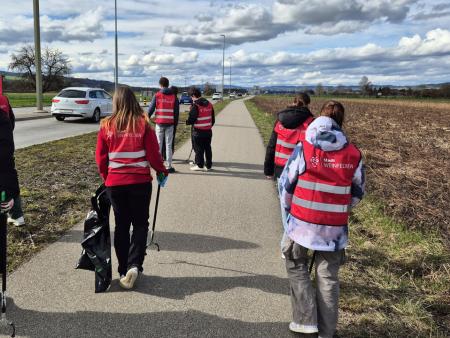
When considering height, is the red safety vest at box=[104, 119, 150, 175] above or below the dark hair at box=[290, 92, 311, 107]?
below

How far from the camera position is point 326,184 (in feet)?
10.3

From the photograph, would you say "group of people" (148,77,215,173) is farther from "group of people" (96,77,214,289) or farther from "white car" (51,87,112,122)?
"white car" (51,87,112,122)

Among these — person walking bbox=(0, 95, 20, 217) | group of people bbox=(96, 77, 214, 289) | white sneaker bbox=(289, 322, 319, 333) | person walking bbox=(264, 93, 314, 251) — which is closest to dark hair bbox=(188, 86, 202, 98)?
person walking bbox=(264, 93, 314, 251)

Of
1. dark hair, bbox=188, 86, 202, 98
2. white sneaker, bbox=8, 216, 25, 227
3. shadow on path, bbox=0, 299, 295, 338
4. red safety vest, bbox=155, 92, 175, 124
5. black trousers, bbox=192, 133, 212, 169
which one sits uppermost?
dark hair, bbox=188, 86, 202, 98

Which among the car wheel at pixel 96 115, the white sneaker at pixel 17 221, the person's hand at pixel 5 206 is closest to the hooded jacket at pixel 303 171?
the person's hand at pixel 5 206

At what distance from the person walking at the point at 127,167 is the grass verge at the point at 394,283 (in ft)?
6.37

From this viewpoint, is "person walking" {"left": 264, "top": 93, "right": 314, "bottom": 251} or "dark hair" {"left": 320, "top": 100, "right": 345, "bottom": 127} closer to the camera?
"dark hair" {"left": 320, "top": 100, "right": 345, "bottom": 127}

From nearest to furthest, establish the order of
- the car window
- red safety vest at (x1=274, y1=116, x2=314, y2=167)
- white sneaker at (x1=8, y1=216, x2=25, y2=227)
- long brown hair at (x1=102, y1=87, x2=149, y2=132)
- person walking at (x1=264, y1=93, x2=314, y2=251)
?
long brown hair at (x1=102, y1=87, x2=149, y2=132) → person walking at (x1=264, y1=93, x2=314, y2=251) → red safety vest at (x1=274, y1=116, x2=314, y2=167) → white sneaker at (x1=8, y1=216, x2=25, y2=227) → the car window

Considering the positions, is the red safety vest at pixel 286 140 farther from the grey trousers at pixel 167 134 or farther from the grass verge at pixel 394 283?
the grey trousers at pixel 167 134

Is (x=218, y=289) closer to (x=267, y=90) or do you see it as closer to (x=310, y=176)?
(x=310, y=176)

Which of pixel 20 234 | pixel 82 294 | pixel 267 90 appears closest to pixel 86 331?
pixel 82 294

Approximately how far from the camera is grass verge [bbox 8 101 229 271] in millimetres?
5156

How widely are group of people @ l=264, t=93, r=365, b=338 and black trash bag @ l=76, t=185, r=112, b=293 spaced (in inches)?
65.4

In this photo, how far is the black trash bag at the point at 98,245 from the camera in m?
3.98
